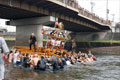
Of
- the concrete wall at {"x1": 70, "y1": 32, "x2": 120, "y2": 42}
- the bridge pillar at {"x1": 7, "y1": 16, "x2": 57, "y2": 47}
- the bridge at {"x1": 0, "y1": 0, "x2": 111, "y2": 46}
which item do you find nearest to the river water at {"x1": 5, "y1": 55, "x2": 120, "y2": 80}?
the bridge at {"x1": 0, "y1": 0, "x2": 111, "y2": 46}

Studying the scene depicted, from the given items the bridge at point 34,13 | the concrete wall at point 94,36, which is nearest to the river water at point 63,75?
the bridge at point 34,13

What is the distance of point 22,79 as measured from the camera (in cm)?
1298

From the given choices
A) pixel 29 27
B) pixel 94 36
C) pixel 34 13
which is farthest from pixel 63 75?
pixel 94 36

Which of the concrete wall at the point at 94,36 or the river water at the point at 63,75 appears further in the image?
Result: the concrete wall at the point at 94,36

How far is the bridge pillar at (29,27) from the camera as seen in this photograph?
33972 mm

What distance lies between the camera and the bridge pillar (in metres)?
34.0

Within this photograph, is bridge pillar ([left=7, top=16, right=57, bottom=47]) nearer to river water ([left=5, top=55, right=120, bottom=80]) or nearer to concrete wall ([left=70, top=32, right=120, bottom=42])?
river water ([left=5, top=55, right=120, bottom=80])

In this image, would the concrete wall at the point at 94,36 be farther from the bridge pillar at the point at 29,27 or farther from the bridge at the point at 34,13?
the bridge pillar at the point at 29,27

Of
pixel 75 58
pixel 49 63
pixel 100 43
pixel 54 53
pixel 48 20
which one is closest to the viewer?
pixel 49 63

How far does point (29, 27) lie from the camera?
36000 millimetres

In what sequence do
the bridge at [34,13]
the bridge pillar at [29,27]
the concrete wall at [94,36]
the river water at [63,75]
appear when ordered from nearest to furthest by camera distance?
the river water at [63,75] → the bridge at [34,13] → the bridge pillar at [29,27] → the concrete wall at [94,36]

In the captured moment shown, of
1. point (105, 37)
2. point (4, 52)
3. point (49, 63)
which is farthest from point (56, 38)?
point (105, 37)

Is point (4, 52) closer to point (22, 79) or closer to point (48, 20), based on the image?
point (22, 79)

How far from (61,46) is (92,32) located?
167 feet
